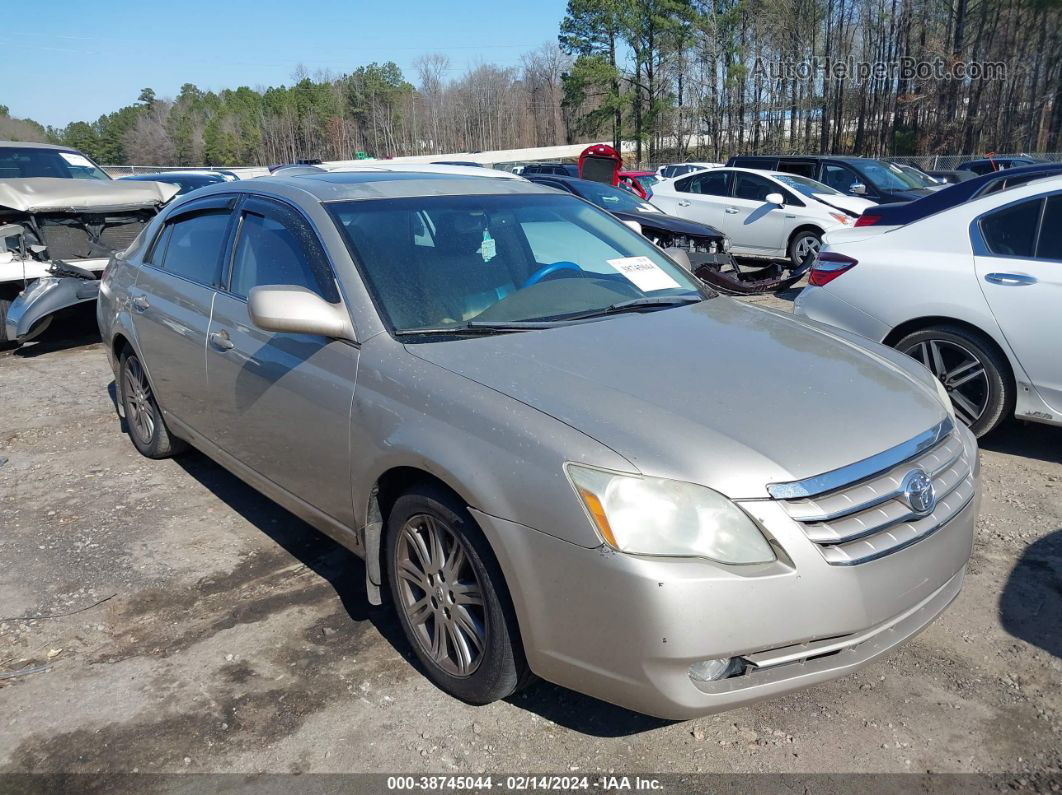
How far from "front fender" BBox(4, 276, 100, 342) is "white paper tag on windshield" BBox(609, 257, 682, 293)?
5753 mm

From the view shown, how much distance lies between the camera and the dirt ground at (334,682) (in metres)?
2.53

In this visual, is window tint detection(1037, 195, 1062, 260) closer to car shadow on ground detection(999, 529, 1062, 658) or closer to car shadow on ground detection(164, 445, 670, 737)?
car shadow on ground detection(999, 529, 1062, 658)

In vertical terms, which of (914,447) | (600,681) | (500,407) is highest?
(500,407)

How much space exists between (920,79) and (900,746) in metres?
45.7

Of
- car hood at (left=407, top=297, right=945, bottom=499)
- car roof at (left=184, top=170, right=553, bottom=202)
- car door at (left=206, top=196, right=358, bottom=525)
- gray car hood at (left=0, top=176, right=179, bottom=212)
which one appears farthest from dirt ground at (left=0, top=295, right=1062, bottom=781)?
gray car hood at (left=0, top=176, right=179, bottom=212)

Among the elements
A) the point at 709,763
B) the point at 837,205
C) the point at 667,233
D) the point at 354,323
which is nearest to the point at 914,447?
the point at 709,763

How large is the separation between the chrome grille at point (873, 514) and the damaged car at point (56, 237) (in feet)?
24.1

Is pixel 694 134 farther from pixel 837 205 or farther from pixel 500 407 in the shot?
pixel 500 407

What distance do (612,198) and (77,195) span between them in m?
6.66

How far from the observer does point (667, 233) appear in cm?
1052

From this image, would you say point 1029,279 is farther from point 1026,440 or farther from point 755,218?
point 755,218

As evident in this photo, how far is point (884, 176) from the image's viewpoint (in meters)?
15.1

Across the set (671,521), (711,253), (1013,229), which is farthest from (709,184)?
(671,521)

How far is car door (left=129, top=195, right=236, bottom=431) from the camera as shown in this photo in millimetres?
3945
